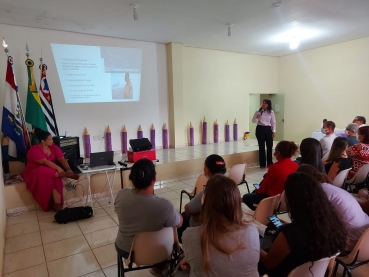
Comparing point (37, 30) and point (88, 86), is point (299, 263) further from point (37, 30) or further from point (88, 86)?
point (37, 30)

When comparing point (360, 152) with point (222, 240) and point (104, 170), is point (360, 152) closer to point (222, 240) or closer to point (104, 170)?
point (222, 240)

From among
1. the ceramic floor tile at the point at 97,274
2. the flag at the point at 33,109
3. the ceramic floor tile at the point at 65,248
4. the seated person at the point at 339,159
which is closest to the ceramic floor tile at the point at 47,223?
the ceramic floor tile at the point at 65,248

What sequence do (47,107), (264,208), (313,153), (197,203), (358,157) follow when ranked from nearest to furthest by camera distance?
(197,203) → (264,208) → (313,153) → (358,157) → (47,107)

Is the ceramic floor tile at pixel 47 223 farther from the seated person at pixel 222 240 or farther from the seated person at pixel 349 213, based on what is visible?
the seated person at pixel 349 213

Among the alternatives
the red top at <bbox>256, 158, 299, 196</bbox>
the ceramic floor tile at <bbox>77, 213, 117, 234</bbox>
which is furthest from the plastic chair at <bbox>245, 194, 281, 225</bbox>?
the ceramic floor tile at <bbox>77, 213, 117, 234</bbox>

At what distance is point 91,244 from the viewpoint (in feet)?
8.82

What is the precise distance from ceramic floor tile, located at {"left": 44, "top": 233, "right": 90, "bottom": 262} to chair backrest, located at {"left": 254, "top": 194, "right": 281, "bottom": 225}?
1.70m

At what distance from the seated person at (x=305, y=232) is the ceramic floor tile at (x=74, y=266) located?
5.30 feet

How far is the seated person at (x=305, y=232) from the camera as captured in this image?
128 cm

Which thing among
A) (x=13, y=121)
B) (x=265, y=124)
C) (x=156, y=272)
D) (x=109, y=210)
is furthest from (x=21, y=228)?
(x=265, y=124)

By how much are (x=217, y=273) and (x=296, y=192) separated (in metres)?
0.59

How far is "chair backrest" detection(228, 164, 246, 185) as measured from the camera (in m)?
3.37

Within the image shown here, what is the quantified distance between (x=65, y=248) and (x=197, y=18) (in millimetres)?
3941

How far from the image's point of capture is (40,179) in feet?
11.3
